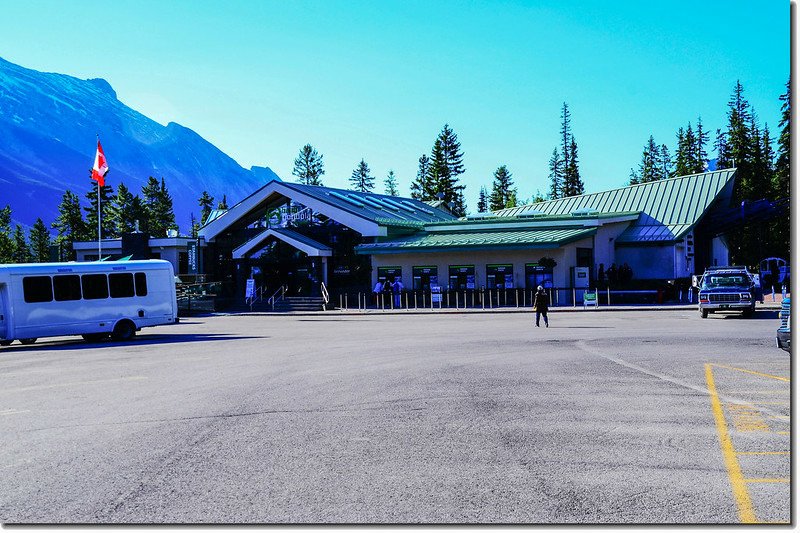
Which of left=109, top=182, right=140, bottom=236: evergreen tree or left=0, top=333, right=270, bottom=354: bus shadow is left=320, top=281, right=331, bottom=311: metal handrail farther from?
left=109, top=182, right=140, bottom=236: evergreen tree

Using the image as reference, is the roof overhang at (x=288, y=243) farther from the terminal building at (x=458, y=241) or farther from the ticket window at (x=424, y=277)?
the ticket window at (x=424, y=277)

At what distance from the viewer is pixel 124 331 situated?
25422 mm

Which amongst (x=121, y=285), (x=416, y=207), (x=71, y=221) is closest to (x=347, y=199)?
(x=416, y=207)

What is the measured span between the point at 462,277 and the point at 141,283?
→ 1049 inches

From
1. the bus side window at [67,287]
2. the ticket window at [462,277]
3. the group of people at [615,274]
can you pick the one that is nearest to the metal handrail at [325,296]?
the ticket window at [462,277]

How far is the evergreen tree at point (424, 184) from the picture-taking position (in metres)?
106

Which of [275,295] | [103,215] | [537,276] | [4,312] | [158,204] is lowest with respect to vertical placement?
[275,295]

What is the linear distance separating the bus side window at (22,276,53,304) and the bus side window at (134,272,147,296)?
2.83 m

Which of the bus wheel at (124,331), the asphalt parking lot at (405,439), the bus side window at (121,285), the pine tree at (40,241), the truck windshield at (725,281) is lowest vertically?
the bus wheel at (124,331)

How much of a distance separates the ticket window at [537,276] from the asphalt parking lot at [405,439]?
2954 cm

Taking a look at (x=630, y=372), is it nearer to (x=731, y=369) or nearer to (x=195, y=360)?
(x=731, y=369)

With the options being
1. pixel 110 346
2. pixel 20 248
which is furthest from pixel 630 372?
pixel 20 248

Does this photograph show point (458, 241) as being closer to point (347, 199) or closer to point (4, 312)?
point (347, 199)

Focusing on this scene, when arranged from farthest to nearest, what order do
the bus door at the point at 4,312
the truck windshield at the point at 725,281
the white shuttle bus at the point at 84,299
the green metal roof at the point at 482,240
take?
the green metal roof at the point at 482,240 → the truck windshield at the point at 725,281 → the white shuttle bus at the point at 84,299 → the bus door at the point at 4,312
